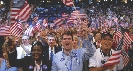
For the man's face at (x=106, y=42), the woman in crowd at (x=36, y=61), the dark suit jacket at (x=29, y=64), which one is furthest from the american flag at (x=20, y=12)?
the man's face at (x=106, y=42)

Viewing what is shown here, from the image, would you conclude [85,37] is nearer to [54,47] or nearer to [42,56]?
[42,56]

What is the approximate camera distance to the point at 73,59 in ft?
26.6

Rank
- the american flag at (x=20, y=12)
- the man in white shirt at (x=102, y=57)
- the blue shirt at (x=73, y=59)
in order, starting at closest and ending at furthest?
the man in white shirt at (x=102, y=57) < the blue shirt at (x=73, y=59) < the american flag at (x=20, y=12)

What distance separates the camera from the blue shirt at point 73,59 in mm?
8031

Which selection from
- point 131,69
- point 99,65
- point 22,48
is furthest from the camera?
point 131,69

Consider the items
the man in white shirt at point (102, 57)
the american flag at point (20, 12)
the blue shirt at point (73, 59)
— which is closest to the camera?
the man in white shirt at point (102, 57)

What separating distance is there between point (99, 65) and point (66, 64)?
0.62 meters

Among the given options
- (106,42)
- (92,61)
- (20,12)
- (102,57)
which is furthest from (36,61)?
(20,12)

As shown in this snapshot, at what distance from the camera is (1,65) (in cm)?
801

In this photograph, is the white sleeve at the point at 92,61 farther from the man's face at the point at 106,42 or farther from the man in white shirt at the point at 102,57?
the man's face at the point at 106,42

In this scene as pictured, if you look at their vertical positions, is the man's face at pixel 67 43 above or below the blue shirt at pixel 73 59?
above

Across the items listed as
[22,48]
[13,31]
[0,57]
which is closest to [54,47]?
[22,48]

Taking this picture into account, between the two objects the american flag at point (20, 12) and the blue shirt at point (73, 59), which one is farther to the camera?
the american flag at point (20, 12)

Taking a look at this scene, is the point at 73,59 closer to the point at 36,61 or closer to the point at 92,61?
the point at 92,61
